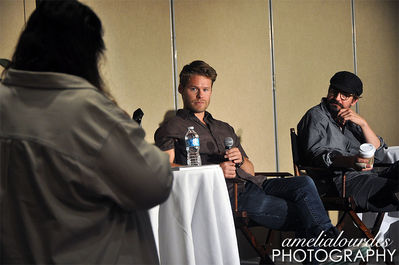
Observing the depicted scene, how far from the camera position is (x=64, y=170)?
1.12m

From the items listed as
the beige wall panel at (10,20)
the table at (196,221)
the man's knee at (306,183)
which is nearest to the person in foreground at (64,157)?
the table at (196,221)

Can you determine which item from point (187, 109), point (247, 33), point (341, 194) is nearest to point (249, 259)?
point (341, 194)

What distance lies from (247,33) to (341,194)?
1665mm

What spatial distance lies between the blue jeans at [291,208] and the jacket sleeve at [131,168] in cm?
205

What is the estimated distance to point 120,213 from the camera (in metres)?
1.23

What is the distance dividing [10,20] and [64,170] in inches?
114

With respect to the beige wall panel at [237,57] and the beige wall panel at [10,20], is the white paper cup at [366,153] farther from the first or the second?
the beige wall panel at [10,20]

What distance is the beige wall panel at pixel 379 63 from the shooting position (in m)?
4.95

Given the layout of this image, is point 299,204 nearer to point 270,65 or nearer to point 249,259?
point 249,259

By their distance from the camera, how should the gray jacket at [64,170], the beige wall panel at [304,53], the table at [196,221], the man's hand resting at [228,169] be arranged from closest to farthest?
the gray jacket at [64,170] < the table at [196,221] < the man's hand resting at [228,169] < the beige wall panel at [304,53]

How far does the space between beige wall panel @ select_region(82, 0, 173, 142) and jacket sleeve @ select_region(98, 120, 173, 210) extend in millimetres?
2767

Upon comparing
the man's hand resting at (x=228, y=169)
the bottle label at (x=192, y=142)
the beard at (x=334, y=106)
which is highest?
the beard at (x=334, y=106)

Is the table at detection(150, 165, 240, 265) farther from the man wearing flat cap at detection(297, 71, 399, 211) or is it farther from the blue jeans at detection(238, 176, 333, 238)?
the man wearing flat cap at detection(297, 71, 399, 211)

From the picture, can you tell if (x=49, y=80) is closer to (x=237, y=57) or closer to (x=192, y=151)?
Result: (x=192, y=151)
